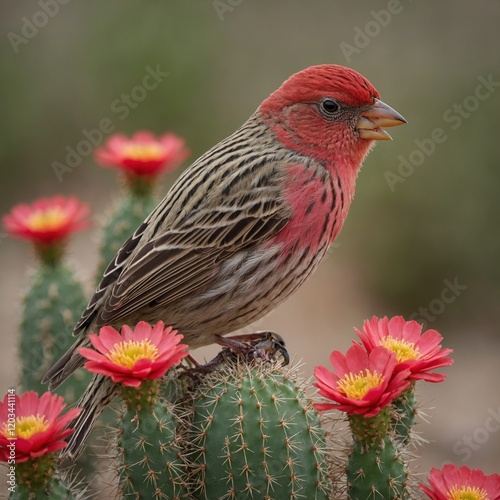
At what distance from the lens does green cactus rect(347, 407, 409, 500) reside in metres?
3.34

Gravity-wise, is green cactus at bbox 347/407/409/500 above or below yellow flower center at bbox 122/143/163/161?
below

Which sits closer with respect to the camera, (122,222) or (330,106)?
(330,106)

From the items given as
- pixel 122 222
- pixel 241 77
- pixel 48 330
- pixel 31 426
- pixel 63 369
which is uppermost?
pixel 241 77

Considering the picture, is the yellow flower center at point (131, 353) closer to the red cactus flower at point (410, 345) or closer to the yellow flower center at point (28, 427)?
the yellow flower center at point (28, 427)

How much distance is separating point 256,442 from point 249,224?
1551 mm

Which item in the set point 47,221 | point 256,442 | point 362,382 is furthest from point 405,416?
point 47,221

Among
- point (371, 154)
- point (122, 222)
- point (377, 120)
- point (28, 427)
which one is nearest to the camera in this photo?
point (28, 427)

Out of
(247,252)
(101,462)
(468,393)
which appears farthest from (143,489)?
(468,393)

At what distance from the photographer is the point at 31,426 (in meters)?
3.20

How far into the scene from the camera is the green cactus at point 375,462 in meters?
3.34

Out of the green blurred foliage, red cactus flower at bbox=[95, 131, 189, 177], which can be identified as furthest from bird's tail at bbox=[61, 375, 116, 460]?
the green blurred foliage

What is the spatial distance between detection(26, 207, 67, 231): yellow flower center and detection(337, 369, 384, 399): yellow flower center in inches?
90.4

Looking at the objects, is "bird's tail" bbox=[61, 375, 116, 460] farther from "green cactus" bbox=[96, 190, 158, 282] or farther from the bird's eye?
the bird's eye

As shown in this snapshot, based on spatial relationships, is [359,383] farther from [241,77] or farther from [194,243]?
[241,77]
